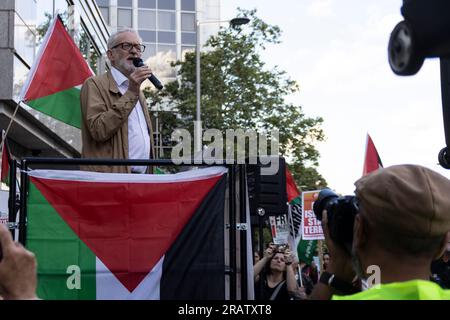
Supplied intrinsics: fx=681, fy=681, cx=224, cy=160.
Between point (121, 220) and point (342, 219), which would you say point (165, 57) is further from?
point (342, 219)

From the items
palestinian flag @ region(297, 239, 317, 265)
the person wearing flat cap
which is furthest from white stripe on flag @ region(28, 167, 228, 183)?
palestinian flag @ region(297, 239, 317, 265)

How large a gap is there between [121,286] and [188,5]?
51748 mm

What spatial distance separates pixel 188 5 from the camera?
54.1 metres

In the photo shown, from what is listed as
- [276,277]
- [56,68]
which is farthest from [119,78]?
[276,277]

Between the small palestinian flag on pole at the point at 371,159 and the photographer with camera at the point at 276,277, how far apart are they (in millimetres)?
2519

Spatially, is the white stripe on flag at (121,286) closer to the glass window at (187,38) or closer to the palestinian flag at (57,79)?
the palestinian flag at (57,79)

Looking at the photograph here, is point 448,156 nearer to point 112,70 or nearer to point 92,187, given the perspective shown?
point 92,187

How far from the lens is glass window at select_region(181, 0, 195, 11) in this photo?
53.9 metres

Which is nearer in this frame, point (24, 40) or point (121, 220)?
point (121, 220)

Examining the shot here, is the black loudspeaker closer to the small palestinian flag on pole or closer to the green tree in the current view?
the small palestinian flag on pole

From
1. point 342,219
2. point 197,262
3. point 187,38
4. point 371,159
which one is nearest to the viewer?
point 342,219

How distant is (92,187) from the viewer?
4.16m

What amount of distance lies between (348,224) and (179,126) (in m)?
27.8

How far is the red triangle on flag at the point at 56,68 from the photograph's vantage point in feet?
18.5
